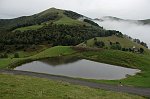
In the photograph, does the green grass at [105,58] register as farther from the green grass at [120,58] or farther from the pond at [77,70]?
the pond at [77,70]

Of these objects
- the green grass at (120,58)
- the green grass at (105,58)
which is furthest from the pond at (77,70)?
the green grass at (120,58)

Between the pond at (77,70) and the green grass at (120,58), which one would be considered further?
the green grass at (120,58)

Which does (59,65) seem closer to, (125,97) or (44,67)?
(44,67)

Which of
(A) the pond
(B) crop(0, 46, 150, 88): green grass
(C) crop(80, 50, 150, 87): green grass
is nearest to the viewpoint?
(A) the pond

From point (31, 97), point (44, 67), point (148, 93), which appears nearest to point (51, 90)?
point (31, 97)

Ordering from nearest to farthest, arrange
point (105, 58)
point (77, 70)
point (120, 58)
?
point (77, 70) < point (120, 58) < point (105, 58)

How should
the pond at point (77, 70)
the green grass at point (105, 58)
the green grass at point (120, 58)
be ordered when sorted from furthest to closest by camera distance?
the green grass at point (120, 58)
the green grass at point (105, 58)
the pond at point (77, 70)

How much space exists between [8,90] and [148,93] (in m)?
31.0

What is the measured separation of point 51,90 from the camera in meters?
45.4

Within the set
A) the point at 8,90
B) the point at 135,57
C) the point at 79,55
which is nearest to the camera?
the point at 8,90

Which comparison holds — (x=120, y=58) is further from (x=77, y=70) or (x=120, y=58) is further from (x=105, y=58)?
(x=77, y=70)

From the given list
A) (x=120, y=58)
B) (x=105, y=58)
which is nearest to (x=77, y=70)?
(x=105, y=58)

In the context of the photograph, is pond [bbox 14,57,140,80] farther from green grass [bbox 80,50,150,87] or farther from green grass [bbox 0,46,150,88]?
green grass [bbox 80,50,150,87]

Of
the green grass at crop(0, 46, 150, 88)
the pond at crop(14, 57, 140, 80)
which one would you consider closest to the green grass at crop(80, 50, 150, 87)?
the green grass at crop(0, 46, 150, 88)
